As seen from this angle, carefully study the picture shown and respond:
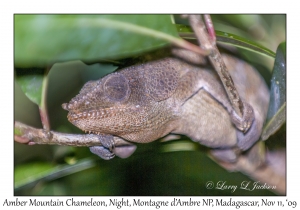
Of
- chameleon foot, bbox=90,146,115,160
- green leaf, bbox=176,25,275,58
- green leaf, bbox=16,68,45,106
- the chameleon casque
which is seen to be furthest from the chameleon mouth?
green leaf, bbox=176,25,275,58

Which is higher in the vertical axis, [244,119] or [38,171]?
[244,119]

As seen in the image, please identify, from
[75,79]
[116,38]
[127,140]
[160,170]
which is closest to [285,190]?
[160,170]

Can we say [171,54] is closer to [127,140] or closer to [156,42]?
[127,140]

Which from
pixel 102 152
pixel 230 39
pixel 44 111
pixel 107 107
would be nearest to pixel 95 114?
pixel 107 107

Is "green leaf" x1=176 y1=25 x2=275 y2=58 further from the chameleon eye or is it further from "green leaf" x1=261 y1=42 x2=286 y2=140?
the chameleon eye

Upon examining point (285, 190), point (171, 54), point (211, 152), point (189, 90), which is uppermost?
point (171, 54)

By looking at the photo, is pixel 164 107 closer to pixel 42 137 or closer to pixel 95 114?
pixel 95 114

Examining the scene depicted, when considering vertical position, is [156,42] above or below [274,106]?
above
